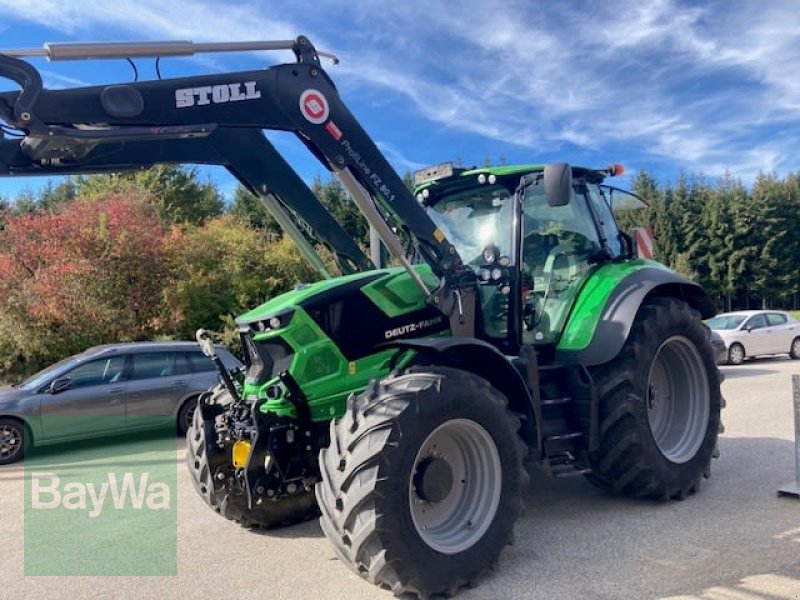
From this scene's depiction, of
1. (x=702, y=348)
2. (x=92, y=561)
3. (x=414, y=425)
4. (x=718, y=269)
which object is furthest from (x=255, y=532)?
(x=718, y=269)

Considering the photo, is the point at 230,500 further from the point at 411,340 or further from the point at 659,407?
the point at 659,407

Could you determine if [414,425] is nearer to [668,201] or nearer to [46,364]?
[46,364]

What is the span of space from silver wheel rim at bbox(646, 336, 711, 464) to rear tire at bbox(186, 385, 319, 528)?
3.09 m

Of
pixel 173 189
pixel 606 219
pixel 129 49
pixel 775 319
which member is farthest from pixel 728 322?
pixel 173 189

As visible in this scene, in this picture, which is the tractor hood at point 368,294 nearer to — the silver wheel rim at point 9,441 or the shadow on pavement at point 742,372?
the silver wheel rim at point 9,441

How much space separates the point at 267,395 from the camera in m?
4.77

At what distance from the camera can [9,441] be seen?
9492mm

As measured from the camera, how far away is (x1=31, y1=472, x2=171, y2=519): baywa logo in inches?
Answer: 256

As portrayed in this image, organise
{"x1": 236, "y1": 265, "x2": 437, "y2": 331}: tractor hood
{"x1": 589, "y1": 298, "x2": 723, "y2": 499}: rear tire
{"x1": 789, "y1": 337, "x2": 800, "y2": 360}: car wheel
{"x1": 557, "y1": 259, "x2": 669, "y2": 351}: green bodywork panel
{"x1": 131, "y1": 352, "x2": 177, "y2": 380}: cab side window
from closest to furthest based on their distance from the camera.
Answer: {"x1": 236, "y1": 265, "x2": 437, "y2": 331}: tractor hood < {"x1": 589, "y1": 298, "x2": 723, "y2": 499}: rear tire < {"x1": 557, "y1": 259, "x2": 669, "y2": 351}: green bodywork panel < {"x1": 131, "y1": 352, "x2": 177, "y2": 380}: cab side window < {"x1": 789, "y1": 337, "x2": 800, "y2": 360}: car wheel

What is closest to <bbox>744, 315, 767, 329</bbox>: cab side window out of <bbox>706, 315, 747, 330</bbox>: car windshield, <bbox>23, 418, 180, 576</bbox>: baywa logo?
<bbox>706, 315, 747, 330</bbox>: car windshield

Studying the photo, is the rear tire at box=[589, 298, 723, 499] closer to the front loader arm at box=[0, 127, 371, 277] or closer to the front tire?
the front tire

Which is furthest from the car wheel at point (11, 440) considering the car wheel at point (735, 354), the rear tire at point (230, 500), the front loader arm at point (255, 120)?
the car wheel at point (735, 354)

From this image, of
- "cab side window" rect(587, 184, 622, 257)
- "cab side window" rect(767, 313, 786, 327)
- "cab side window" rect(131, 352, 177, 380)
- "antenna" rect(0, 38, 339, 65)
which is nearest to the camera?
"antenna" rect(0, 38, 339, 65)

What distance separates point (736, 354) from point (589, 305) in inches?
594
